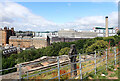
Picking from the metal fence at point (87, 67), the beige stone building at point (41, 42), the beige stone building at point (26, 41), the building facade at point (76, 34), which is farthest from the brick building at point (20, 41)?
the metal fence at point (87, 67)

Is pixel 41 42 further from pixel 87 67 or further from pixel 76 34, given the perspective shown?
pixel 87 67

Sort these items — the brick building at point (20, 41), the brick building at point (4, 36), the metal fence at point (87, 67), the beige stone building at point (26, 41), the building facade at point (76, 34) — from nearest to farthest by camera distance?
the metal fence at point (87, 67) < the beige stone building at point (26, 41) < the brick building at point (20, 41) < the brick building at point (4, 36) < the building facade at point (76, 34)

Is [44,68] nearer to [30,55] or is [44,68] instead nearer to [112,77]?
[112,77]

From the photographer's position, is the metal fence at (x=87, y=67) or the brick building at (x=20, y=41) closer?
the metal fence at (x=87, y=67)

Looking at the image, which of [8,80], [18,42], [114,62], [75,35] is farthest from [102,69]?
[75,35]

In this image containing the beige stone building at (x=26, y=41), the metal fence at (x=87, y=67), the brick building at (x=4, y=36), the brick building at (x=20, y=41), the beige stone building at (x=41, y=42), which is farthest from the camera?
the brick building at (x=4, y=36)

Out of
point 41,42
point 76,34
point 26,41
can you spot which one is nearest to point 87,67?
point 41,42

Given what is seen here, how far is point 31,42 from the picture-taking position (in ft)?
241

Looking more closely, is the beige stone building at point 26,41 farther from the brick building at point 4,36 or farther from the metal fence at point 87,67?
the metal fence at point 87,67

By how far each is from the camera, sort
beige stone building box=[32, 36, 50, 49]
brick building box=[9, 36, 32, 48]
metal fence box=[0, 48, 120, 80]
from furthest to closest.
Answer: brick building box=[9, 36, 32, 48] < beige stone building box=[32, 36, 50, 49] < metal fence box=[0, 48, 120, 80]

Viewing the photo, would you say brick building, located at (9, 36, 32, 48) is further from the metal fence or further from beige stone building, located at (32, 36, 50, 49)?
the metal fence

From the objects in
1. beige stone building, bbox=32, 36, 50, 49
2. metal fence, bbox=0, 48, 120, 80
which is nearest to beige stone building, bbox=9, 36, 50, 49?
beige stone building, bbox=32, 36, 50, 49

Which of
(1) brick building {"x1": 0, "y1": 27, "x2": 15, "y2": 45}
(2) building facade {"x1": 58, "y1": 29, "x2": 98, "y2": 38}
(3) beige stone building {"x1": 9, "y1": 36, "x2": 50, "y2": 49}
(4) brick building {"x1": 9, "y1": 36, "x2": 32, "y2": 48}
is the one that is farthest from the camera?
(2) building facade {"x1": 58, "y1": 29, "x2": 98, "y2": 38}

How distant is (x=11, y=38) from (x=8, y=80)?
242 feet
